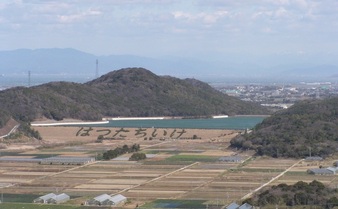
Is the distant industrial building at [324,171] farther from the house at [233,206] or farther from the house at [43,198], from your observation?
the house at [43,198]

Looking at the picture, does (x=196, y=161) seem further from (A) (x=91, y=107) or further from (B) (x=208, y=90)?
(B) (x=208, y=90)

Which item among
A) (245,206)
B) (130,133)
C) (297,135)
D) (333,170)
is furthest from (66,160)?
(245,206)

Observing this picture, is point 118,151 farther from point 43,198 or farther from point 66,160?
point 43,198

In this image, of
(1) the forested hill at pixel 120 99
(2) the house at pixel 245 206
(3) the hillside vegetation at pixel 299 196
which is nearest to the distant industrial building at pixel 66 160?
(3) the hillside vegetation at pixel 299 196

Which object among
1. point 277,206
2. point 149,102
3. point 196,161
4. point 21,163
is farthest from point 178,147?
point 149,102

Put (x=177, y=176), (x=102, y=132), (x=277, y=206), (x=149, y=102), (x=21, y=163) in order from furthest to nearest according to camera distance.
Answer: (x=149, y=102), (x=102, y=132), (x=21, y=163), (x=177, y=176), (x=277, y=206)
